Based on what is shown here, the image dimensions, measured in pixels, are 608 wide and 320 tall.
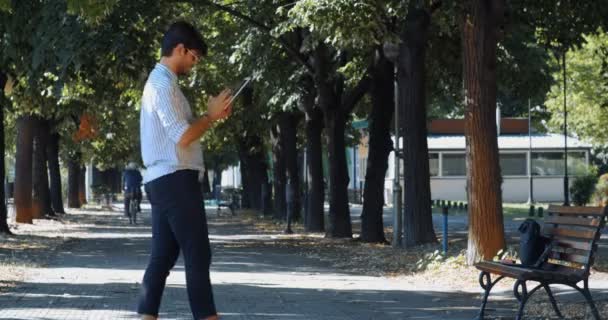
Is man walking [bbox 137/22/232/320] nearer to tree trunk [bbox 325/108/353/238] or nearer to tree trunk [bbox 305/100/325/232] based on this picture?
tree trunk [bbox 325/108/353/238]

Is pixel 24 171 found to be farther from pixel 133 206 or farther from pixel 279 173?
pixel 279 173

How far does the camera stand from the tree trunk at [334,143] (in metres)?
27.6

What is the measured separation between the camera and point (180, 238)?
734 centimetres

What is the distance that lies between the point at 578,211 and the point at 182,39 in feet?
15.4

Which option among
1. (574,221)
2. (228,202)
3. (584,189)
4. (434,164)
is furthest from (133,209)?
(434,164)

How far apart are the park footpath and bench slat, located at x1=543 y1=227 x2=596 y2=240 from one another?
1092 millimetres

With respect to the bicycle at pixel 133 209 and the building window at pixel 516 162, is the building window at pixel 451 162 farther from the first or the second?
the bicycle at pixel 133 209

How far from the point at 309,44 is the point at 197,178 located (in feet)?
54.2

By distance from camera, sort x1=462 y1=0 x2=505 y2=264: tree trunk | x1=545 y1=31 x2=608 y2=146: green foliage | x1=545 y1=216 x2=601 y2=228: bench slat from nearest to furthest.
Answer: x1=545 y1=216 x2=601 y2=228: bench slat
x1=462 y1=0 x2=505 y2=264: tree trunk
x1=545 y1=31 x2=608 y2=146: green foliage

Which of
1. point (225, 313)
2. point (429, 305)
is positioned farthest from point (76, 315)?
point (429, 305)

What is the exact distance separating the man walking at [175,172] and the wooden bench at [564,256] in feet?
12.0

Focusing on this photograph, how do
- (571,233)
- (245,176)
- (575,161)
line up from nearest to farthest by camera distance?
(571,233) < (245,176) < (575,161)

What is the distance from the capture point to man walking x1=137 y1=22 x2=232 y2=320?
7.32 m

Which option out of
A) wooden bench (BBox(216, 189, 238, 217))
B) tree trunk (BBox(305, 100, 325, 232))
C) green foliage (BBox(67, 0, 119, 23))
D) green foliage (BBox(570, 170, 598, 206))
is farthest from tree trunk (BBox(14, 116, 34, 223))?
green foliage (BBox(570, 170, 598, 206))
